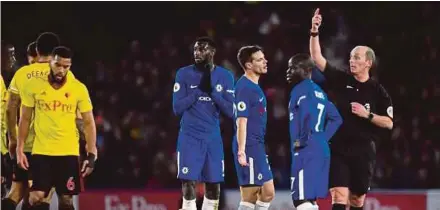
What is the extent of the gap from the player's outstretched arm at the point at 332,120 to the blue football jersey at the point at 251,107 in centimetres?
78

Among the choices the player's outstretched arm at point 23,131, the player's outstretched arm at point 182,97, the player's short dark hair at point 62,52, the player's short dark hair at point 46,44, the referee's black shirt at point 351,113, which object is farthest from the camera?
the player's outstretched arm at point 182,97

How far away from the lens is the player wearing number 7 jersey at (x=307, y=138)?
9.26 metres

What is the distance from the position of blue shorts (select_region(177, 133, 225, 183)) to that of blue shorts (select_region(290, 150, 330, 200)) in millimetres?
1643

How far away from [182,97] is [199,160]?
714 mm

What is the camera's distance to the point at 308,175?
9258 millimetres

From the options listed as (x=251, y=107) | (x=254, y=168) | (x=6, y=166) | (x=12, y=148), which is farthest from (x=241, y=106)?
(x=6, y=166)

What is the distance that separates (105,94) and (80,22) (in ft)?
5.39

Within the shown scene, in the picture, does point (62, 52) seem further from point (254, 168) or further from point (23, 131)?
point (254, 168)

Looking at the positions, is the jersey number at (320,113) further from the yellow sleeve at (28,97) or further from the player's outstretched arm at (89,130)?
the yellow sleeve at (28,97)

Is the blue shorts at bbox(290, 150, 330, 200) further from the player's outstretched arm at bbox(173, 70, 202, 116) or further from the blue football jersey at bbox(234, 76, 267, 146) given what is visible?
the player's outstretched arm at bbox(173, 70, 202, 116)

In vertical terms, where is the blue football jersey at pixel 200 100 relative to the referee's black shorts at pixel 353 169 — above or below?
above

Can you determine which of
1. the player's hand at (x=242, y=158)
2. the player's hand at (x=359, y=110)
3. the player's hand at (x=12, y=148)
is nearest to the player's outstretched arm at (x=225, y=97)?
the player's hand at (x=242, y=158)

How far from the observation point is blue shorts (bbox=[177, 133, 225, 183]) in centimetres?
1074

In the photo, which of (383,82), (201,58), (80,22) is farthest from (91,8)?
(201,58)
